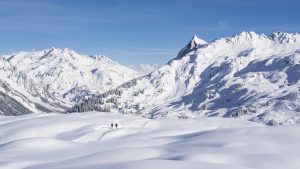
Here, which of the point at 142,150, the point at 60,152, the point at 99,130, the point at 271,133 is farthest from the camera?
the point at 99,130

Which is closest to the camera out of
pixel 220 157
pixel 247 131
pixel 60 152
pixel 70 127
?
pixel 220 157

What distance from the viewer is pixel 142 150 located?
233ft

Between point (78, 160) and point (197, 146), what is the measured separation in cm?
2116

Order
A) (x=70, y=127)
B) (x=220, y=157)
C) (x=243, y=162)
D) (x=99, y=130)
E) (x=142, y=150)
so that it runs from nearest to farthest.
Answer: (x=243, y=162) < (x=220, y=157) < (x=142, y=150) < (x=99, y=130) < (x=70, y=127)

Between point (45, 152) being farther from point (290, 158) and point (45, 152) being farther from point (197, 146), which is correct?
point (290, 158)

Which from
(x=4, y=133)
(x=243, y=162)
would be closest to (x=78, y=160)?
(x=243, y=162)

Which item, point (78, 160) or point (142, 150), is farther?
point (142, 150)

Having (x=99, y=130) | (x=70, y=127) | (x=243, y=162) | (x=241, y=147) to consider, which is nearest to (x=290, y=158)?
(x=243, y=162)

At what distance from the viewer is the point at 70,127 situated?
139750mm

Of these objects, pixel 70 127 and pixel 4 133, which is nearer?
pixel 4 133

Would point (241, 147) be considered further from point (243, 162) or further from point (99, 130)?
point (99, 130)

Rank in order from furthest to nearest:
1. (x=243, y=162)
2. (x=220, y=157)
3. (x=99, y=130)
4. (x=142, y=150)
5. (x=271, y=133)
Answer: (x=99, y=130), (x=271, y=133), (x=142, y=150), (x=220, y=157), (x=243, y=162)

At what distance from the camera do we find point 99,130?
12700 cm

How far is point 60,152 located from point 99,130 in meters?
50.1
